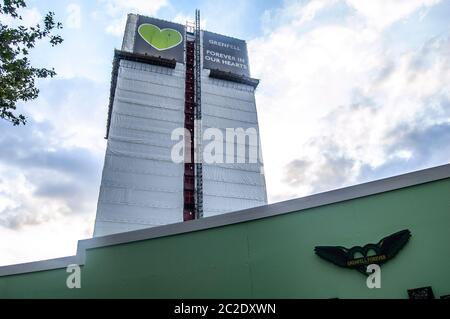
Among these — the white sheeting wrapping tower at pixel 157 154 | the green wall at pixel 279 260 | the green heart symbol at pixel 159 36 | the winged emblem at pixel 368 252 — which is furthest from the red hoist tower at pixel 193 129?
the winged emblem at pixel 368 252

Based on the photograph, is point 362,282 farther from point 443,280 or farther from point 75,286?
point 75,286

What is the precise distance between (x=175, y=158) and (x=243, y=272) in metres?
34.6

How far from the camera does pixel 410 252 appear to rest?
1001cm

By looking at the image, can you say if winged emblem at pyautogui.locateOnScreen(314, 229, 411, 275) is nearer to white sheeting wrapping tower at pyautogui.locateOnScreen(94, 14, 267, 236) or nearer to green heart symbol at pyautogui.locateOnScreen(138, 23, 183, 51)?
white sheeting wrapping tower at pyautogui.locateOnScreen(94, 14, 267, 236)

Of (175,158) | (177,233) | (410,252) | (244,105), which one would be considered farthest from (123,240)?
(244,105)

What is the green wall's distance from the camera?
9.98 meters

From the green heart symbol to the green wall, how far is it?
42.8 metres

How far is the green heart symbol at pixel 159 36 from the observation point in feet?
168

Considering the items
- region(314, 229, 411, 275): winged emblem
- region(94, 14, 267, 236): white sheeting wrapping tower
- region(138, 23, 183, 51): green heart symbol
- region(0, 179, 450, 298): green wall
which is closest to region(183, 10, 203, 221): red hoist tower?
region(94, 14, 267, 236): white sheeting wrapping tower

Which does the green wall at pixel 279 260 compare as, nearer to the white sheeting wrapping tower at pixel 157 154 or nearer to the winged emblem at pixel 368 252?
the winged emblem at pixel 368 252

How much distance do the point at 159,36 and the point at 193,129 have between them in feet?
48.3

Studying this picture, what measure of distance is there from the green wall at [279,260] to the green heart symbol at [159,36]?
1685 inches

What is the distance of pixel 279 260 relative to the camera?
36.9 ft

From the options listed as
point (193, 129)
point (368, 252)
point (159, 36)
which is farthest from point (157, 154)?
point (368, 252)
